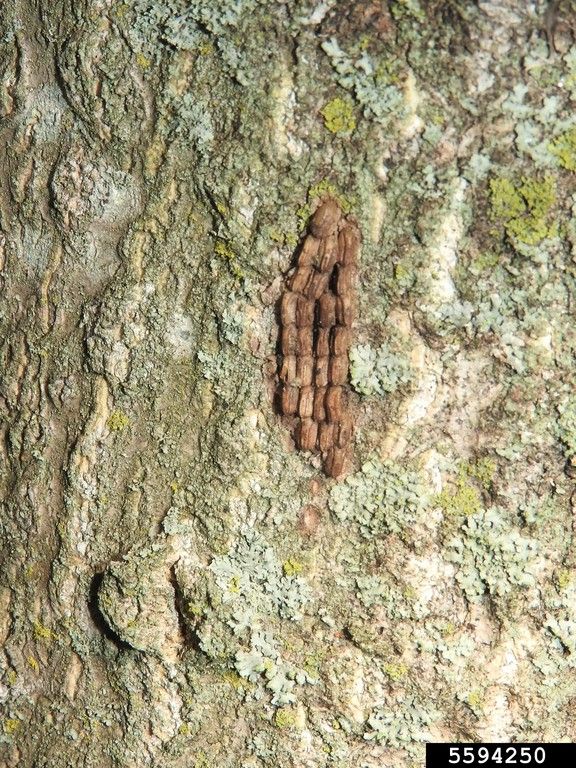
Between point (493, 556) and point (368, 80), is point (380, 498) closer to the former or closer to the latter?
point (493, 556)

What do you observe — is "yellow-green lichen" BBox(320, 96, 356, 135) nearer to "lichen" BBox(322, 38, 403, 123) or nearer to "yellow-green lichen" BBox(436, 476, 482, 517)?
"lichen" BBox(322, 38, 403, 123)

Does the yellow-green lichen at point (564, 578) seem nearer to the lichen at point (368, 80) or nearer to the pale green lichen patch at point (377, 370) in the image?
the pale green lichen patch at point (377, 370)

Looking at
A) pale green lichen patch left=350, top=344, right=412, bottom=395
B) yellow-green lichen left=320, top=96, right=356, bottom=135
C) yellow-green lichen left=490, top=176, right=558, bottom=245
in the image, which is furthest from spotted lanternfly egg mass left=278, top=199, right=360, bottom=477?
yellow-green lichen left=490, top=176, right=558, bottom=245

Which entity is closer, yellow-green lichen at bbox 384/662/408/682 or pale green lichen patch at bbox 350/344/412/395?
pale green lichen patch at bbox 350/344/412/395

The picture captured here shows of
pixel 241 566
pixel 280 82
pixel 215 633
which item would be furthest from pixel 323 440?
pixel 280 82

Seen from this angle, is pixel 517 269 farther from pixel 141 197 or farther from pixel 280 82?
pixel 141 197

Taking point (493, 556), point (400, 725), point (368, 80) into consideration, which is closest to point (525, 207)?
point (368, 80)

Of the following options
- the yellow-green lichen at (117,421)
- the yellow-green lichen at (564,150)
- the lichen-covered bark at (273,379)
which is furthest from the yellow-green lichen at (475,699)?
the yellow-green lichen at (564,150)
